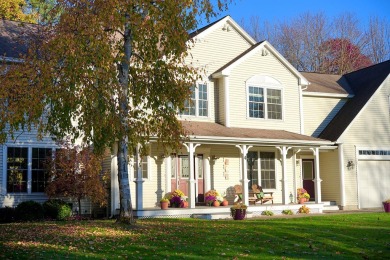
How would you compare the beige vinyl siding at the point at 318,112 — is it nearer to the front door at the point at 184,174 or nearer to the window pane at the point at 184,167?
the front door at the point at 184,174

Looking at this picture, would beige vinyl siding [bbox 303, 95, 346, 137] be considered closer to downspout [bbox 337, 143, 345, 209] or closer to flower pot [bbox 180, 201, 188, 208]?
downspout [bbox 337, 143, 345, 209]

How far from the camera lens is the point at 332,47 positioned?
1875 inches

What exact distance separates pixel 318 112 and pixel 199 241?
17.1 m

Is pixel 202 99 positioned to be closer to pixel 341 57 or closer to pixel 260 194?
pixel 260 194

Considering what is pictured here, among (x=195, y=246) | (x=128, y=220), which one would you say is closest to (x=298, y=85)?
(x=128, y=220)

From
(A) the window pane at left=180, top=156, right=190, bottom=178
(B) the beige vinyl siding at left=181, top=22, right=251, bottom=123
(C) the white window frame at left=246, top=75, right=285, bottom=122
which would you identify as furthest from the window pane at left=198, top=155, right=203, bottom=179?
(C) the white window frame at left=246, top=75, right=285, bottom=122

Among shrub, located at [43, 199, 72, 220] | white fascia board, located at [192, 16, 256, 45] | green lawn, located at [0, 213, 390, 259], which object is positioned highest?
white fascia board, located at [192, 16, 256, 45]

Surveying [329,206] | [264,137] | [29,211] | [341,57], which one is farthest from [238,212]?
[341,57]

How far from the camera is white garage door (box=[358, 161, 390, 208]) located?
27.0 metres

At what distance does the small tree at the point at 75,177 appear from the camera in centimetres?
1994

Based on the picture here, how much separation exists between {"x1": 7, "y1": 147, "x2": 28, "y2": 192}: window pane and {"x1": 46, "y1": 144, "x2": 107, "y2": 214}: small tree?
4.02ft

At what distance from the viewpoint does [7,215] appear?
773 inches

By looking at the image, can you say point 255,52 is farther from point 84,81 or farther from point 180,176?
point 84,81

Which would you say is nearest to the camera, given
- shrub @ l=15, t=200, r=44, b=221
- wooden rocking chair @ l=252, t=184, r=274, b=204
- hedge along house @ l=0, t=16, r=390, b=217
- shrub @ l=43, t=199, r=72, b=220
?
shrub @ l=15, t=200, r=44, b=221
